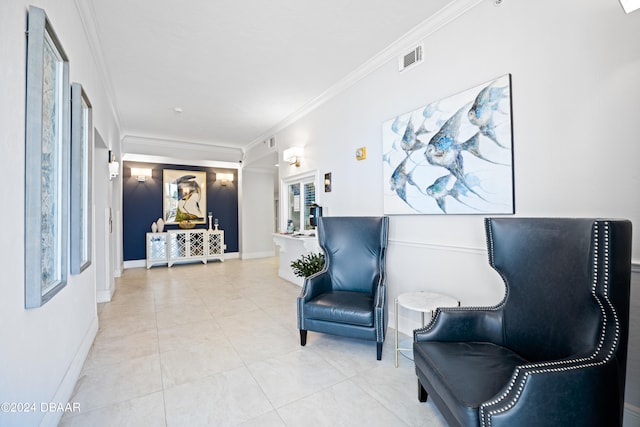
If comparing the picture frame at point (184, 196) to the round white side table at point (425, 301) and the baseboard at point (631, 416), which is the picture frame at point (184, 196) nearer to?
the round white side table at point (425, 301)

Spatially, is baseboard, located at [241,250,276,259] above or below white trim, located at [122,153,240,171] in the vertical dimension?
below

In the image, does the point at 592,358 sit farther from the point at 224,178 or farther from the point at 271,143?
the point at 224,178

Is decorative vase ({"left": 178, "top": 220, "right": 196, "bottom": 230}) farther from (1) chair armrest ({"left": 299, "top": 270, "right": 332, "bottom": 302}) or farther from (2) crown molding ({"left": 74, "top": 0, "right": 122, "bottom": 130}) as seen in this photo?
(1) chair armrest ({"left": 299, "top": 270, "right": 332, "bottom": 302})

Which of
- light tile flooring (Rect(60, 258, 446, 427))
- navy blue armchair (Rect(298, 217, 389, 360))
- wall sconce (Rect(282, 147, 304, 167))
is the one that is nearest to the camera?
light tile flooring (Rect(60, 258, 446, 427))

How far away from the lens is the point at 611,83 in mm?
1560

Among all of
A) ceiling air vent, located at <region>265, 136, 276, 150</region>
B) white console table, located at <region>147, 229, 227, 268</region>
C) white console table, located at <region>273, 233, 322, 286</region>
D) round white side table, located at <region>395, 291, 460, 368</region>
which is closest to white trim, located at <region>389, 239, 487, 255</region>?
round white side table, located at <region>395, 291, 460, 368</region>

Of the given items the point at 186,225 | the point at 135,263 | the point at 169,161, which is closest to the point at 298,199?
the point at 186,225

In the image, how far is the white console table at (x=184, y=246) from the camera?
6.34 m

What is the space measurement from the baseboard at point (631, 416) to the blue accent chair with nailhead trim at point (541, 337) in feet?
1.83

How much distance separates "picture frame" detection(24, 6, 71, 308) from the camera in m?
1.26

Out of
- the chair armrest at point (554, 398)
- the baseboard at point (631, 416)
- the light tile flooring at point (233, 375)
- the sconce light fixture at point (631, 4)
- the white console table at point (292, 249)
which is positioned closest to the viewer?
the chair armrest at point (554, 398)

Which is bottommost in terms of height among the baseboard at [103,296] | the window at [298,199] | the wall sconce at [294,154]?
the baseboard at [103,296]

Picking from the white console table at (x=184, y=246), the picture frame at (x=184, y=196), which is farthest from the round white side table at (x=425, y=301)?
the picture frame at (x=184, y=196)

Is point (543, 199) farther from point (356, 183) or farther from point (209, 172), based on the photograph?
point (209, 172)
